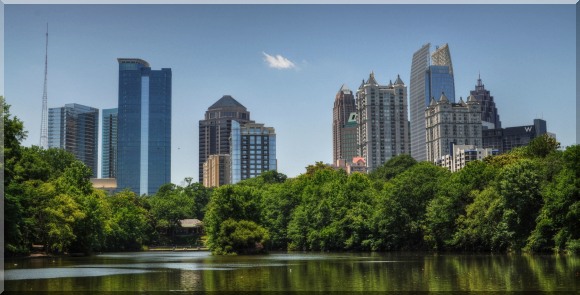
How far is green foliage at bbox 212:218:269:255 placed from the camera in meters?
72.3

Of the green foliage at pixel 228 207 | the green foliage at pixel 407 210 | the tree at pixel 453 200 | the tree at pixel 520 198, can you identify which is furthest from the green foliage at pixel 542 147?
the green foliage at pixel 228 207

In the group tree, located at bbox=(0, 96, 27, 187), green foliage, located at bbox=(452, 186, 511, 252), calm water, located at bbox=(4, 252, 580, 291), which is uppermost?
tree, located at bbox=(0, 96, 27, 187)

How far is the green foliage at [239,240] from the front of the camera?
A: 237 feet

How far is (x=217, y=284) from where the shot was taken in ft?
94.4

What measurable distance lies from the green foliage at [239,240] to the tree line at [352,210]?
4.0 inches

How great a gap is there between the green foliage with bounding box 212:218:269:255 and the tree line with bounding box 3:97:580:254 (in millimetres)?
102

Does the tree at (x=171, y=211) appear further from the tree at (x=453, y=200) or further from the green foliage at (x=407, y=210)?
the tree at (x=453, y=200)

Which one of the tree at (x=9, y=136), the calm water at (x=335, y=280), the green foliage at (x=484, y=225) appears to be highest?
the tree at (x=9, y=136)

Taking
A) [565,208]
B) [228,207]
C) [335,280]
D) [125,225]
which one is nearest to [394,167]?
[125,225]

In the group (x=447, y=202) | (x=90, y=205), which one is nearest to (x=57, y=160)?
(x=90, y=205)

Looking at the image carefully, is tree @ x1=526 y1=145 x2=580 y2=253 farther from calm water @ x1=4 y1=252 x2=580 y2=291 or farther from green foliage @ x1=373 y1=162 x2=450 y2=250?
green foliage @ x1=373 y1=162 x2=450 y2=250

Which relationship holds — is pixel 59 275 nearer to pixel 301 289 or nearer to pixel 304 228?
pixel 301 289

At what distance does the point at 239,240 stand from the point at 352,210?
14102 mm

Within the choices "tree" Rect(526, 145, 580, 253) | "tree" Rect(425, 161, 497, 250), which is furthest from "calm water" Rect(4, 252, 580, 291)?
"tree" Rect(425, 161, 497, 250)
